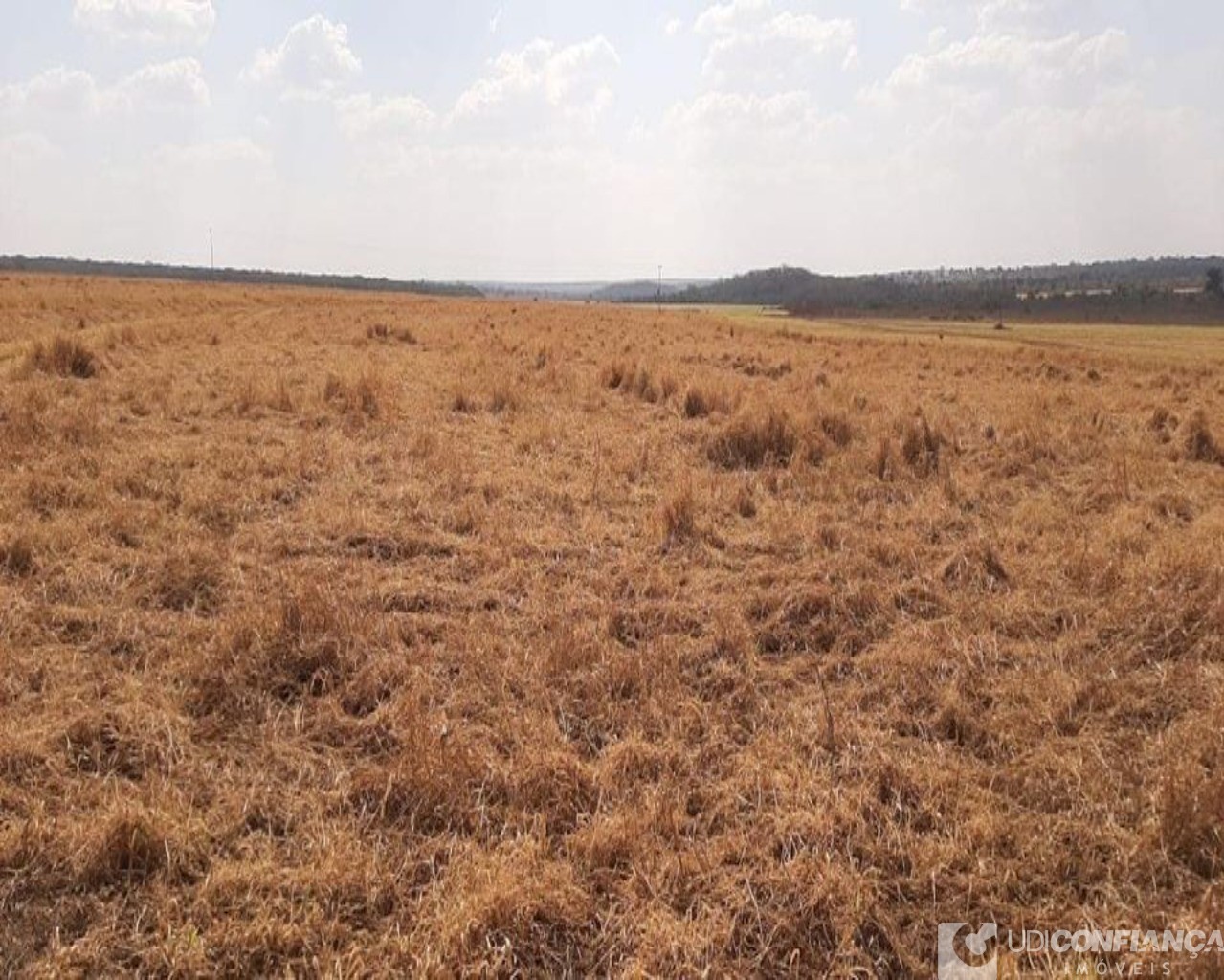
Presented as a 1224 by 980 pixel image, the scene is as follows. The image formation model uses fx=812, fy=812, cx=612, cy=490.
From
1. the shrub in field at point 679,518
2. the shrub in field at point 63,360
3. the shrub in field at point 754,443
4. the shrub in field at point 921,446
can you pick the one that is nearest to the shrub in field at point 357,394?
the shrub in field at point 63,360

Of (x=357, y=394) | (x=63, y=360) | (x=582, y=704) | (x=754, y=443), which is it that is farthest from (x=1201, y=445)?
(x=63, y=360)

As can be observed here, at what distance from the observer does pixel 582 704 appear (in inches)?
172

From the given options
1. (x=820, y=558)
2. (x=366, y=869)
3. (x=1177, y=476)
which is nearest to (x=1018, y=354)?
(x=1177, y=476)

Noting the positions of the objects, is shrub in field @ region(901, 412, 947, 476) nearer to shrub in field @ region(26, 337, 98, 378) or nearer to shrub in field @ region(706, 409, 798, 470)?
shrub in field @ region(706, 409, 798, 470)

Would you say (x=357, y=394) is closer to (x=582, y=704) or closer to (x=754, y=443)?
(x=754, y=443)

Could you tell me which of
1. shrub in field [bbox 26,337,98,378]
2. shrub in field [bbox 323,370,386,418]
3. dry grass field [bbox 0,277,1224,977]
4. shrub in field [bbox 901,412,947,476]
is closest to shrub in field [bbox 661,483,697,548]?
dry grass field [bbox 0,277,1224,977]

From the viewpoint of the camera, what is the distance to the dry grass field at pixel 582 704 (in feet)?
9.66

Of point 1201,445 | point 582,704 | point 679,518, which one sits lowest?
point 582,704

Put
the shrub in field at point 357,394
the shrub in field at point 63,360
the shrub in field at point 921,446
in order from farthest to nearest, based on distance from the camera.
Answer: the shrub in field at point 63,360
the shrub in field at point 357,394
the shrub in field at point 921,446

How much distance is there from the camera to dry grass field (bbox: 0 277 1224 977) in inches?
116

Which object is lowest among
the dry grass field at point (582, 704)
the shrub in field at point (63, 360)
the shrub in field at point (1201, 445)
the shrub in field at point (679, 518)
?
the dry grass field at point (582, 704)

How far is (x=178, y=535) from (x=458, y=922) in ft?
15.5

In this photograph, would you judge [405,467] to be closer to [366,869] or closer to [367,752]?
[367,752]

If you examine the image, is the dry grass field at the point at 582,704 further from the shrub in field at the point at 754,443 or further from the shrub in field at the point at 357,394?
the shrub in field at the point at 357,394
